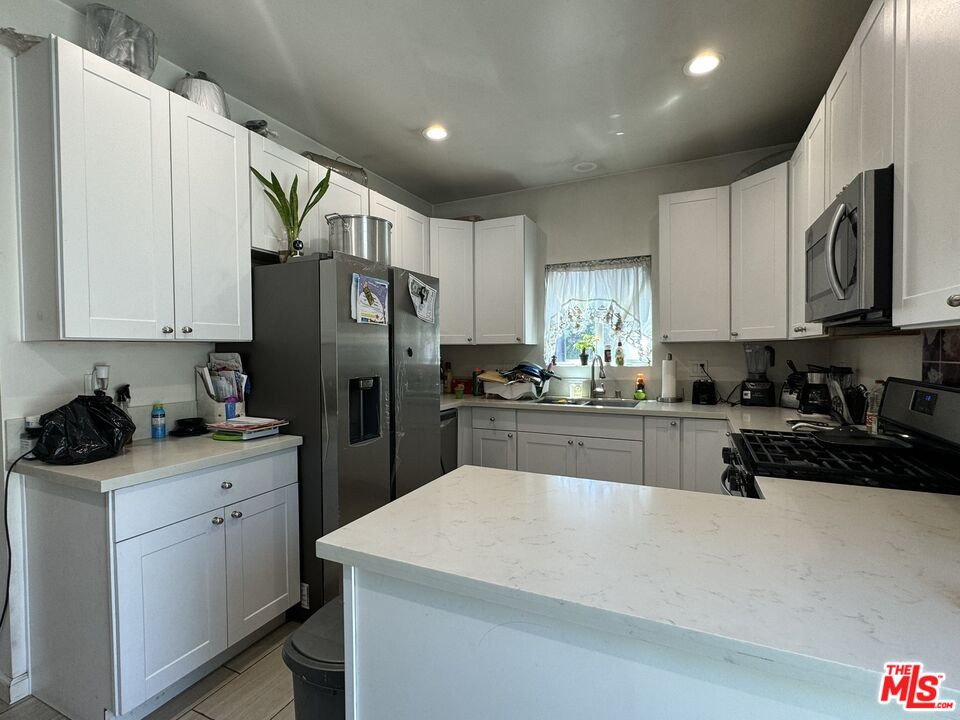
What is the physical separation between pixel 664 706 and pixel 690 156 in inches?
140

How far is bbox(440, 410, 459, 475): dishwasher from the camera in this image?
329 centimetres

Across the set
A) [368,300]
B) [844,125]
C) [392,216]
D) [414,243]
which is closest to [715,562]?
[844,125]

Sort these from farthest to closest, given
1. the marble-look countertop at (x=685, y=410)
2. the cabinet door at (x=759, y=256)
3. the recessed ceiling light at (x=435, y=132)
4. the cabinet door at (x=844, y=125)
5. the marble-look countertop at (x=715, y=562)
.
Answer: the recessed ceiling light at (x=435, y=132) < the cabinet door at (x=759, y=256) < the marble-look countertop at (x=685, y=410) < the cabinet door at (x=844, y=125) < the marble-look countertop at (x=715, y=562)

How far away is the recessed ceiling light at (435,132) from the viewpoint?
2877 millimetres

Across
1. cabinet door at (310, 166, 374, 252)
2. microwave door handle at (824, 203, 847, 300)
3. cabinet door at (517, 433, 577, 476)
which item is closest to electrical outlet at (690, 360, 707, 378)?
cabinet door at (517, 433, 577, 476)

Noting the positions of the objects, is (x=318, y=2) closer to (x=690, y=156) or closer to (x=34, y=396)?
(x=34, y=396)

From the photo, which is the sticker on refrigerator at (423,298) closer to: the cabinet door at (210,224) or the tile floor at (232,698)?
the cabinet door at (210,224)

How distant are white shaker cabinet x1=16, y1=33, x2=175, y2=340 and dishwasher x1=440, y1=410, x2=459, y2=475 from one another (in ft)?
6.22

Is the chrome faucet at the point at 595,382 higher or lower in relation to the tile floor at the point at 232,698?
higher

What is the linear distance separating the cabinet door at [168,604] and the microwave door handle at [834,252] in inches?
87.8

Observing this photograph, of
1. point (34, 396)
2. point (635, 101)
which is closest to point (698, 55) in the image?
point (635, 101)

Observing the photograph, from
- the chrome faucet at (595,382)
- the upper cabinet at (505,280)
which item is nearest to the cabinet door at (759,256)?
the chrome faucet at (595,382)

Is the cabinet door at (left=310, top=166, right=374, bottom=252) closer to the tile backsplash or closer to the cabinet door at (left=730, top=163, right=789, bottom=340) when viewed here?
the cabinet door at (left=730, top=163, right=789, bottom=340)

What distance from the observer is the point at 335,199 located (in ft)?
9.08
